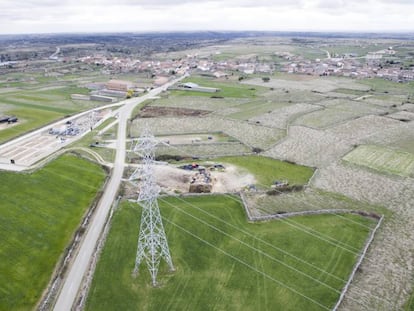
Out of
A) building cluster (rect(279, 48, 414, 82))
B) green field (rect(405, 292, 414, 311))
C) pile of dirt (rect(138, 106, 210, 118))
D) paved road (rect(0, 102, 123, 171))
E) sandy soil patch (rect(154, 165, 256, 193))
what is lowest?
green field (rect(405, 292, 414, 311))

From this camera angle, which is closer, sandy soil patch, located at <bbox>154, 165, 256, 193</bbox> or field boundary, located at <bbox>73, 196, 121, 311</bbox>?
field boundary, located at <bbox>73, 196, 121, 311</bbox>

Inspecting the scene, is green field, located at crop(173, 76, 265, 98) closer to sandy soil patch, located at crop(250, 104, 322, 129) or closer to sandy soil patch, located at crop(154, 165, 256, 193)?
sandy soil patch, located at crop(250, 104, 322, 129)

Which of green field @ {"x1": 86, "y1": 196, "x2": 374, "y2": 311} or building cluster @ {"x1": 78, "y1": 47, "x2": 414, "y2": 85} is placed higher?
building cluster @ {"x1": 78, "y1": 47, "x2": 414, "y2": 85}

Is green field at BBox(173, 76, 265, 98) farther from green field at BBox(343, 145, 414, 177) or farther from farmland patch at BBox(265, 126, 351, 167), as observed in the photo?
green field at BBox(343, 145, 414, 177)

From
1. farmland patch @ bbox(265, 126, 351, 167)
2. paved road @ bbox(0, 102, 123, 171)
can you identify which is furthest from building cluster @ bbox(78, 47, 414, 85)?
farmland patch @ bbox(265, 126, 351, 167)

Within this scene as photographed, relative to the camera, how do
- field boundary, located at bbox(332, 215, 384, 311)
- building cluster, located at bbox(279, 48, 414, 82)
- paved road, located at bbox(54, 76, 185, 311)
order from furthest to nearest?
building cluster, located at bbox(279, 48, 414, 82) < paved road, located at bbox(54, 76, 185, 311) < field boundary, located at bbox(332, 215, 384, 311)

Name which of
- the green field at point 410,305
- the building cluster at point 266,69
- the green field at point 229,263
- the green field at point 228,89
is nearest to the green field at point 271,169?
the green field at point 229,263

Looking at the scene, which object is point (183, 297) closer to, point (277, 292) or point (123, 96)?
point (277, 292)

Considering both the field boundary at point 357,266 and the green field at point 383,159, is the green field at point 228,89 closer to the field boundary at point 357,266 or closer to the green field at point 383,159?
the green field at point 383,159

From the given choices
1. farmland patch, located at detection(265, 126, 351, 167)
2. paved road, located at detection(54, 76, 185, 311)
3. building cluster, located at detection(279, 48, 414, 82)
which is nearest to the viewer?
paved road, located at detection(54, 76, 185, 311)
